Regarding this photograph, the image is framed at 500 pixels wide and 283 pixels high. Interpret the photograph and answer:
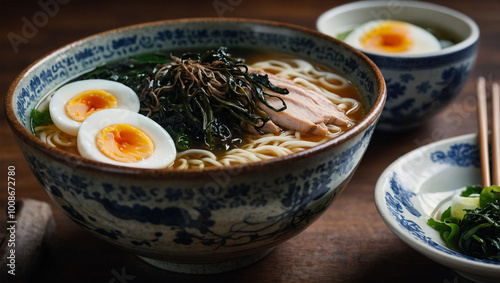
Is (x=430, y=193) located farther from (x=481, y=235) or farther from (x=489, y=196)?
(x=481, y=235)

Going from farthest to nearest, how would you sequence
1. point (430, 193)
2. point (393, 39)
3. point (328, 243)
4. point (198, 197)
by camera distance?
point (393, 39) → point (430, 193) → point (328, 243) → point (198, 197)

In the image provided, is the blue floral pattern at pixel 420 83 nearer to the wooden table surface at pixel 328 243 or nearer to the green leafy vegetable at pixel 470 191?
the wooden table surface at pixel 328 243

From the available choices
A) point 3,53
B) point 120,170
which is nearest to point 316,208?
point 120,170

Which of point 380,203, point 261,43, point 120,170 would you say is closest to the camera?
point 120,170

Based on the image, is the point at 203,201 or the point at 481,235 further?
the point at 481,235

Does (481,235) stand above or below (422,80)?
below

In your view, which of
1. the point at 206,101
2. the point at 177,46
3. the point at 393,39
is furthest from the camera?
the point at 393,39

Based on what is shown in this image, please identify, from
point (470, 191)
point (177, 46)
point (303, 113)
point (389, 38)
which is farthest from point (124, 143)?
point (389, 38)

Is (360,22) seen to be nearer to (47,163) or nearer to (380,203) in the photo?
(380,203)
